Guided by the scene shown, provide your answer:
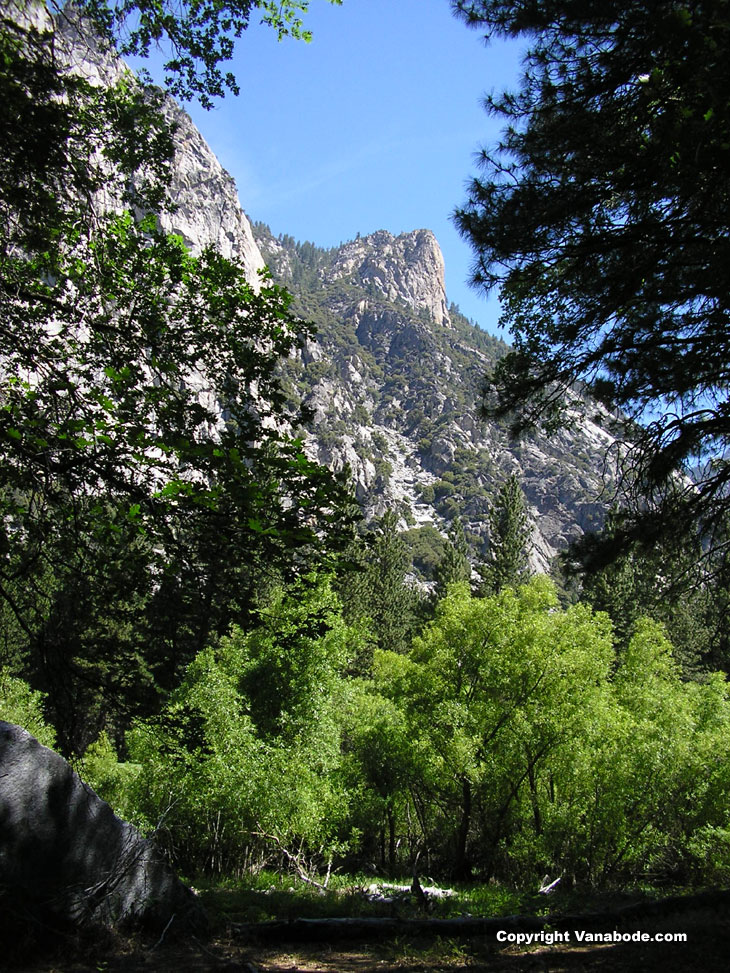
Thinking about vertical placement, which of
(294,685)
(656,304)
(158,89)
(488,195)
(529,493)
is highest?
(529,493)

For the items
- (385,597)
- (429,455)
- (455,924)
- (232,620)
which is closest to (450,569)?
(385,597)

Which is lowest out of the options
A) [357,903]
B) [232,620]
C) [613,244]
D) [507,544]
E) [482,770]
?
[357,903]

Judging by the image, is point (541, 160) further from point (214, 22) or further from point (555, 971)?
point (555, 971)

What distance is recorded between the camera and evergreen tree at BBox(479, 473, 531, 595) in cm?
3931

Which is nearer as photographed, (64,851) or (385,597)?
(64,851)

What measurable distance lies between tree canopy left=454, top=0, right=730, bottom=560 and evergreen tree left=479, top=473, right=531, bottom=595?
111 ft

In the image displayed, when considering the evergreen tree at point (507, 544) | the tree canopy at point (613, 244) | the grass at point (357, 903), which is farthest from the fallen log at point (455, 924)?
the evergreen tree at point (507, 544)

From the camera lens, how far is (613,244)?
4906 mm

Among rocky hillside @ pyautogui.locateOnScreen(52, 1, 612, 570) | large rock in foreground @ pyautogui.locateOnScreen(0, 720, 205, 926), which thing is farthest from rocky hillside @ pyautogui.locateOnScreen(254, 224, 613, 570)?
large rock in foreground @ pyautogui.locateOnScreen(0, 720, 205, 926)

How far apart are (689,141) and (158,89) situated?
14.4ft

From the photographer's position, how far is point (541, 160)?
205 inches

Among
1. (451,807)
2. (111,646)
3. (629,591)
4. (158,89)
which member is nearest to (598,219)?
(158,89)

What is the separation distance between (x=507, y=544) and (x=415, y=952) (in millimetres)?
35857
